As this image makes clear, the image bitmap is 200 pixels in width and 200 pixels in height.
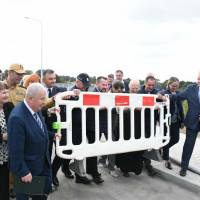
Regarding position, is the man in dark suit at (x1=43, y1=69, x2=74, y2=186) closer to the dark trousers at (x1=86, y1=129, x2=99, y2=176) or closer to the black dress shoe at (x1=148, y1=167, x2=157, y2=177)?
the dark trousers at (x1=86, y1=129, x2=99, y2=176)

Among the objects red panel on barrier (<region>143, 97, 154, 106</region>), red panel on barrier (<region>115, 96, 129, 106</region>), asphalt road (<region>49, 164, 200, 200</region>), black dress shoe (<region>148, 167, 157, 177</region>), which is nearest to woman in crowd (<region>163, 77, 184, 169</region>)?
black dress shoe (<region>148, 167, 157, 177</region>)

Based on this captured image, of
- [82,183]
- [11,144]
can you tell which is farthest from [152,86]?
[11,144]

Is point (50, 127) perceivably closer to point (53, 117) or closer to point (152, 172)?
point (53, 117)

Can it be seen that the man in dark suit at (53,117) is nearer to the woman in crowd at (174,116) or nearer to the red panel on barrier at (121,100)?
the red panel on barrier at (121,100)

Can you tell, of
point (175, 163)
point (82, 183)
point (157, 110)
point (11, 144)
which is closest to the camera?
point (11, 144)

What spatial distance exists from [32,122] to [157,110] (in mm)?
2655

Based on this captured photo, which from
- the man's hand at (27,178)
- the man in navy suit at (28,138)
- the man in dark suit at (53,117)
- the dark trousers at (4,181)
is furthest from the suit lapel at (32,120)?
the man in dark suit at (53,117)

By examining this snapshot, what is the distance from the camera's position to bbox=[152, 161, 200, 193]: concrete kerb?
3687 millimetres

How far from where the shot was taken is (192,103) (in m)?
4.06

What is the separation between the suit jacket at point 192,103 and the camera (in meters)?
4.00

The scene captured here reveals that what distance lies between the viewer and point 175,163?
15.6 ft

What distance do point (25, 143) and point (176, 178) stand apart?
2.91m

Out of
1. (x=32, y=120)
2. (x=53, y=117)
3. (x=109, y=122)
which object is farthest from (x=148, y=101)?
(x=32, y=120)

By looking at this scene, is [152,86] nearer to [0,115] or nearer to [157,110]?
[157,110]
